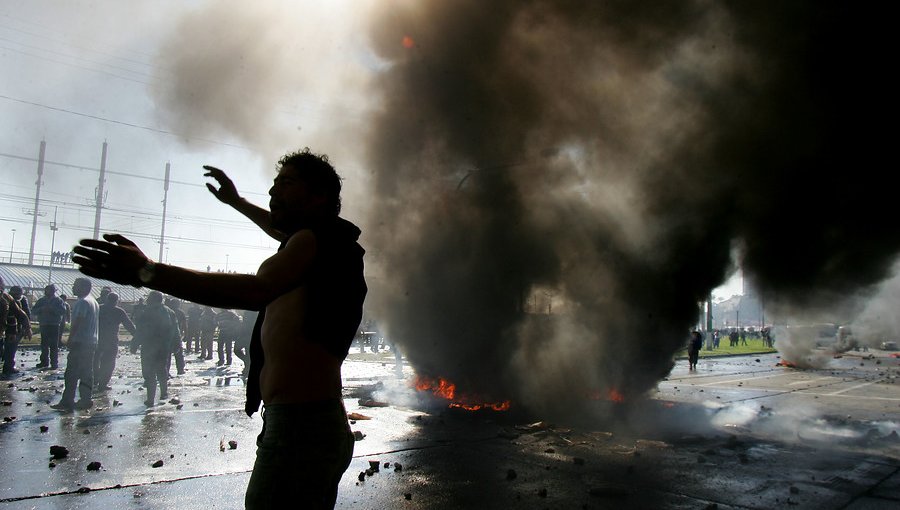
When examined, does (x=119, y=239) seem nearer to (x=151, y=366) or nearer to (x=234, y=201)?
(x=234, y=201)

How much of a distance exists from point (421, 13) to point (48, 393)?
8.43 m

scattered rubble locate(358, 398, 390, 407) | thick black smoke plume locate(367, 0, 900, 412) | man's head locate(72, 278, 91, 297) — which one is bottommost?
scattered rubble locate(358, 398, 390, 407)

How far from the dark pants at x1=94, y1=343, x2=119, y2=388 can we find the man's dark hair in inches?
318

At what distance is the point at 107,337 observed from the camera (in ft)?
27.0

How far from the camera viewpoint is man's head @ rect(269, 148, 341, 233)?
185 centimetres

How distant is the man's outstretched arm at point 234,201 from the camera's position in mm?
2461

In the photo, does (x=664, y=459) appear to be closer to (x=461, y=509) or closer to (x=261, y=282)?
(x=461, y=509)

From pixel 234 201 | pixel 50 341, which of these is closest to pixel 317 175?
pixel 234 201

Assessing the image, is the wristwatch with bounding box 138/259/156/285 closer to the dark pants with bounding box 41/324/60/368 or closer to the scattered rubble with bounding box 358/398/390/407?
the scattered rubble with bounding box 358/398/390/407

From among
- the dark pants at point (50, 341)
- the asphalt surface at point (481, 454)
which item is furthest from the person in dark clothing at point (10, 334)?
the asphalt surface at point (481, 454)

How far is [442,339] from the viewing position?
9.74 metres

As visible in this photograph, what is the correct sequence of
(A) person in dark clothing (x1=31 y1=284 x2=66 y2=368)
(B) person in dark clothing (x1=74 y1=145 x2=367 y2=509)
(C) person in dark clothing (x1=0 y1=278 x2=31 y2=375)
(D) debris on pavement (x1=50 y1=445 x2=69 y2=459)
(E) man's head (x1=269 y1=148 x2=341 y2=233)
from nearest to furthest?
(B) person in dark clothing (x1=74 y1=145 x2=367 y2=509) < (E) man's head (x1=269 y1=148 x2=341 y2=233) < (D) debris on pavement (x1=50 y1=445 x2=69 y2=459) < (C) person in dark clothing (x1=0 y1=278 x2=31 y2=375) < (A) person in dark clothing (x1=31 y1=284 x2=66 y2=368)

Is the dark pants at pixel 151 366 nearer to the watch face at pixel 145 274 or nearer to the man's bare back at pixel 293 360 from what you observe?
the man's bare back at pixel 293 360

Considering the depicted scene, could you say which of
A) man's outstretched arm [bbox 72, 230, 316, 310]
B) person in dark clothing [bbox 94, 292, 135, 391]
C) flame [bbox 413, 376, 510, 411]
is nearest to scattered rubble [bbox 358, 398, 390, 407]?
flame [bbox 413, 376, 510, 411]
